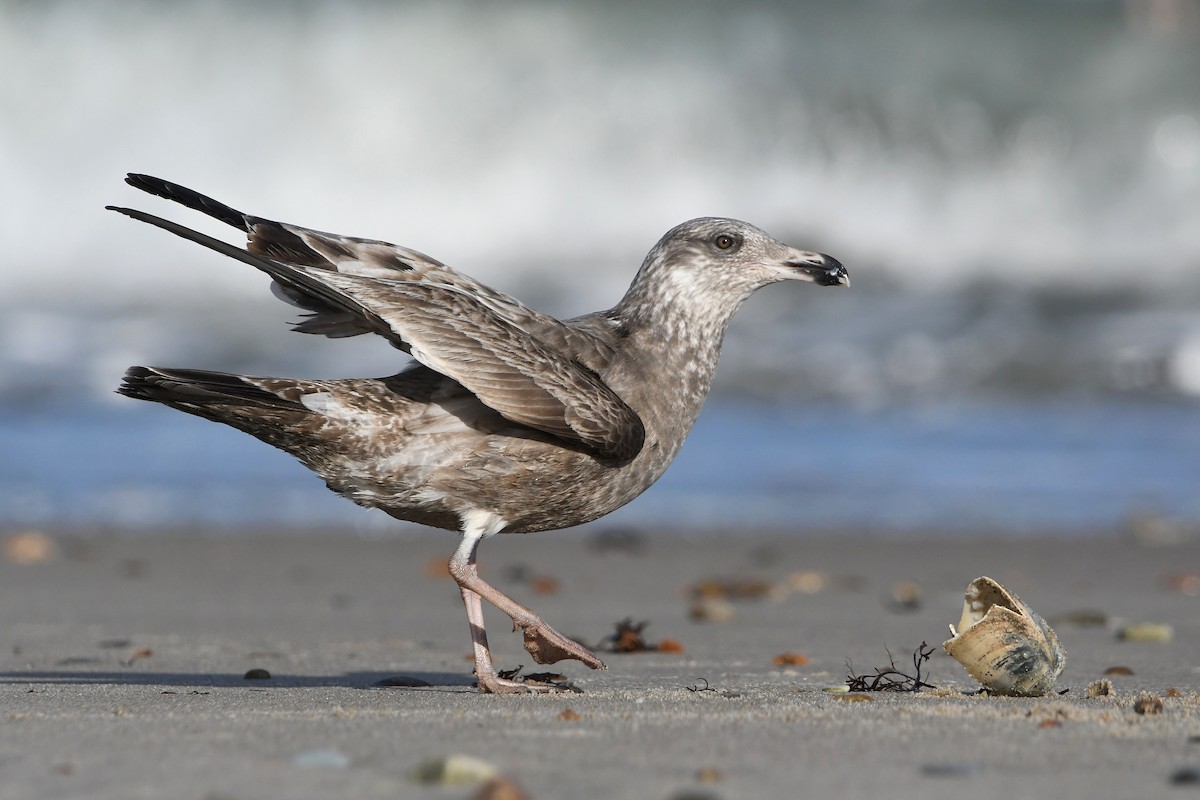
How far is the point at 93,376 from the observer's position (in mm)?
15039

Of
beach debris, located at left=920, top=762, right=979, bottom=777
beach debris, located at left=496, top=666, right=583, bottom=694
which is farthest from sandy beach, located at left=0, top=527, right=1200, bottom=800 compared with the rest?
beach debris, located at left=496, top=666, right=583, bottom=694

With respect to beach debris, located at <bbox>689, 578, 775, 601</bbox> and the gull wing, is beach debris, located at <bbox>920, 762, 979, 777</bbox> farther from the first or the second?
beach debris, located at <bbox>689, 578, 775, 601</bbox>

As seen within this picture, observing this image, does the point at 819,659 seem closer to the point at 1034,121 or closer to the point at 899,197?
the point at 899,197

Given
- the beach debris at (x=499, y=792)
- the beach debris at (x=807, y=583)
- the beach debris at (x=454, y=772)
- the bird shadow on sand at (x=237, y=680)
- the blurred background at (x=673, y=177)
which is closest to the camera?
the beach debris at (x=499, y=792)

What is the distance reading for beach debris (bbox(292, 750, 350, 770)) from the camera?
3.18 metres

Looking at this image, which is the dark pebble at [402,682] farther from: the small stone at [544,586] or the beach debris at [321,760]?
the small stone at [544,586]

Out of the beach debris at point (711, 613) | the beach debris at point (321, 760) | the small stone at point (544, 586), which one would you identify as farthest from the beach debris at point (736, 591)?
the beach debris at point (321, 760)

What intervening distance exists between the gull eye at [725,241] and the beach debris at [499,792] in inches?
121

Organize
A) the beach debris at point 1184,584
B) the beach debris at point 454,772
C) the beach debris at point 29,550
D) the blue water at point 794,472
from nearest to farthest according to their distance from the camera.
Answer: the beach debris at point 454,772, the beach debris at point 1184,584, the beach debris at point 29,550, the blue water at point 794,472

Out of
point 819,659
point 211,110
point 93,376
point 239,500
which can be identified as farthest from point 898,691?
point 211,110

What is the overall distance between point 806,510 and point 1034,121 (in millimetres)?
13408

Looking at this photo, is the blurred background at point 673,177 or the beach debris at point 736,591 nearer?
the beach debris at point 736,591

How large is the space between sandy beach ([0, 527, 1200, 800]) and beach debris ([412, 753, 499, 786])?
2cm

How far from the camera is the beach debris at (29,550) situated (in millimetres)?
8562
